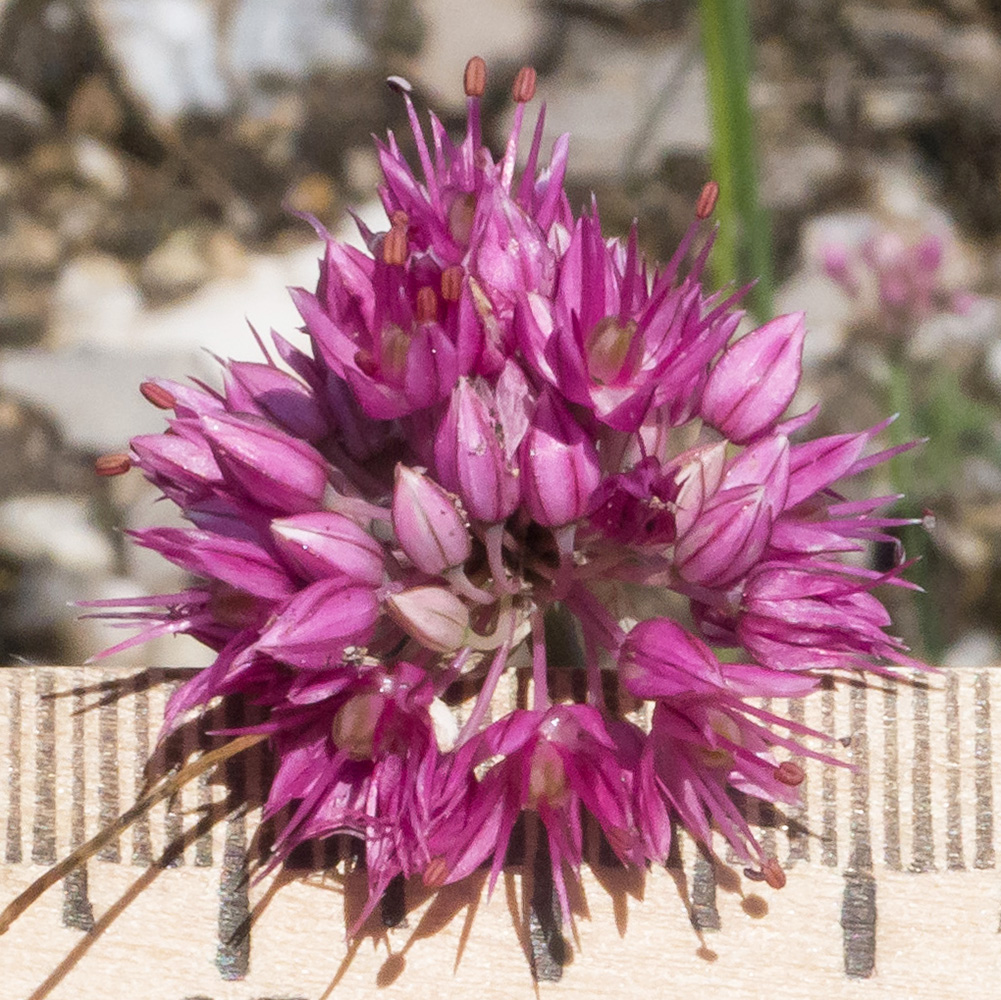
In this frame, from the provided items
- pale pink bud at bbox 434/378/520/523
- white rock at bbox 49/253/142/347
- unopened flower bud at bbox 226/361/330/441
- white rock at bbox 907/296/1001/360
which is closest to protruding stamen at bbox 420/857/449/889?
pale pink bud at bbox 434/378/520/523

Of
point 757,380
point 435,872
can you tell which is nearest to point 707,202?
point 757,380

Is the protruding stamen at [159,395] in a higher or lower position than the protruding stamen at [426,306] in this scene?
lower

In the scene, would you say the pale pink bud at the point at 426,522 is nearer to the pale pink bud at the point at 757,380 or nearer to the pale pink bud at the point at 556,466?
the pale pink bud at the point at 556,466

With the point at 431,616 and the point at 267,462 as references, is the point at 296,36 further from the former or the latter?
the point at 431,616

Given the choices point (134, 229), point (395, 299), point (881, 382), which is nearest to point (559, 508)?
point (395, 299)

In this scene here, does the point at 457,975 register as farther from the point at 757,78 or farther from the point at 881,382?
the point at 757,78

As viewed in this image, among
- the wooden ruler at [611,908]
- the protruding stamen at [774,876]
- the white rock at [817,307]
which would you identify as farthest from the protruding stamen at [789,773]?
the white rock at [817,307]
